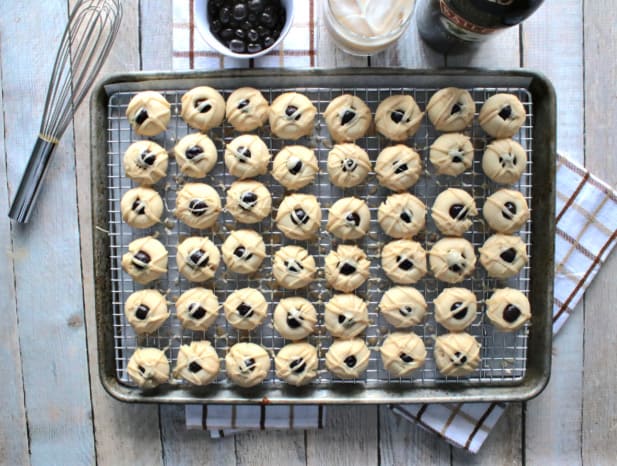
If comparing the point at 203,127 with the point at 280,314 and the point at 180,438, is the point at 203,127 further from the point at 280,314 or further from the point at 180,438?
the point at 180,438

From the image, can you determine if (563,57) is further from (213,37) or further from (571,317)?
(213,37)

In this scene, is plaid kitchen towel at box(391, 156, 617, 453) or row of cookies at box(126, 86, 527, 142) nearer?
row of cookies at box(126, 86, 527, 142)

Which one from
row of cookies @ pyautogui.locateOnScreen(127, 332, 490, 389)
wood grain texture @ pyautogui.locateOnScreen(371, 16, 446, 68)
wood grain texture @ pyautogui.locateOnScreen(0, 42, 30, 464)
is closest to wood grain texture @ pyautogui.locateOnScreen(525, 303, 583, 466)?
row of cookies @ pyautogui.locateOnScreen(127, 332, 490, 389)

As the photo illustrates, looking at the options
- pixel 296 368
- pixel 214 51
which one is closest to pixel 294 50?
pixel 214 51

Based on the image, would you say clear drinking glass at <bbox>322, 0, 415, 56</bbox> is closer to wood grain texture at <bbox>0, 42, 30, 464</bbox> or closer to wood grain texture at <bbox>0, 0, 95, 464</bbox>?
wood grain texture at <bbox>0, 0, 95, 464</bbox>

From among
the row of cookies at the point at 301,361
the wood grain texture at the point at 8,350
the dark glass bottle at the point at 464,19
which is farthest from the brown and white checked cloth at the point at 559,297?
the wood grain texture at the point at 8,350

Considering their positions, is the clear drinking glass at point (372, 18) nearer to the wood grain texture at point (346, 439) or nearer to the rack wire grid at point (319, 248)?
the rack wire grid at point (319, 248)

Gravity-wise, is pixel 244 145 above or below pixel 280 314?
above
